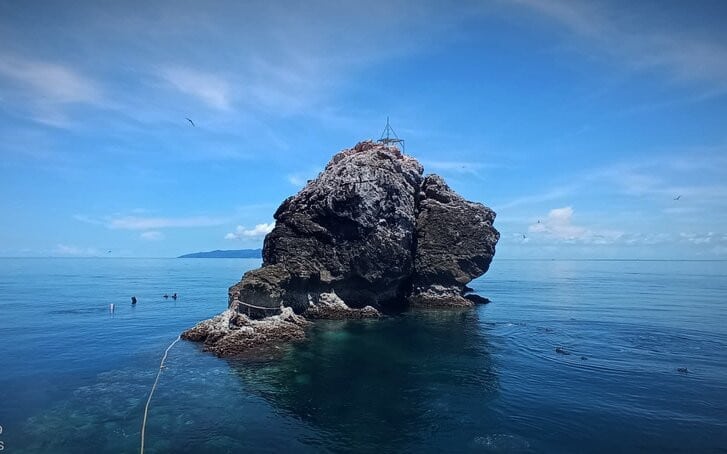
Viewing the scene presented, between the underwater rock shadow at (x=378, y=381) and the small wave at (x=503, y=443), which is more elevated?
the underwater rock shadow at (x=378, y=381)

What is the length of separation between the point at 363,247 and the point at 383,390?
2928 cm

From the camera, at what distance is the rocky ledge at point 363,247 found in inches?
2162

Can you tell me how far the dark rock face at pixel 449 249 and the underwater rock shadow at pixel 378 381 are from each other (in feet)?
58.0

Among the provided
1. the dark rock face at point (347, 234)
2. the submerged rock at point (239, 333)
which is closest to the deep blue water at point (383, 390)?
the submerged rock at point (239, 333)

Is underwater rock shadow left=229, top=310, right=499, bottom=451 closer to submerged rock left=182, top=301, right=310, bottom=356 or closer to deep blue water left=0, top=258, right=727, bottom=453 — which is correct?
deep blue water left=0, top=258, right=727, bottom=453

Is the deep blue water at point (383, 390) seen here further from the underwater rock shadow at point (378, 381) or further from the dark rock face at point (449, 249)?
the dark rock face at point (449, 249)

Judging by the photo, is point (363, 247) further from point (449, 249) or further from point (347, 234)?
point (449, 249)

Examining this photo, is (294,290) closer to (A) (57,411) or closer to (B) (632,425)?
(A) (57,411)

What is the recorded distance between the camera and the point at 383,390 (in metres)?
29.8

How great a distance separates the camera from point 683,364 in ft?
120

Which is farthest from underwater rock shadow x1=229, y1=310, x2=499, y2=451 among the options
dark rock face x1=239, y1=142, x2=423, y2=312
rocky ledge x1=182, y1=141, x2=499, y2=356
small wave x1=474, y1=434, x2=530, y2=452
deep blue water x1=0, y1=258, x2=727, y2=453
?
dark rock face x1=239, y1=142, x2=423, y2=312

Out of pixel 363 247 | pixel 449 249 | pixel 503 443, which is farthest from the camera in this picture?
pixel 449 249

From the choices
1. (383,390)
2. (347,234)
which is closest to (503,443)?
(383,390)

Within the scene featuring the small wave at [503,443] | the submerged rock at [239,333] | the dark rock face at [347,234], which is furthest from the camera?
the dark rock face at [347,234]
